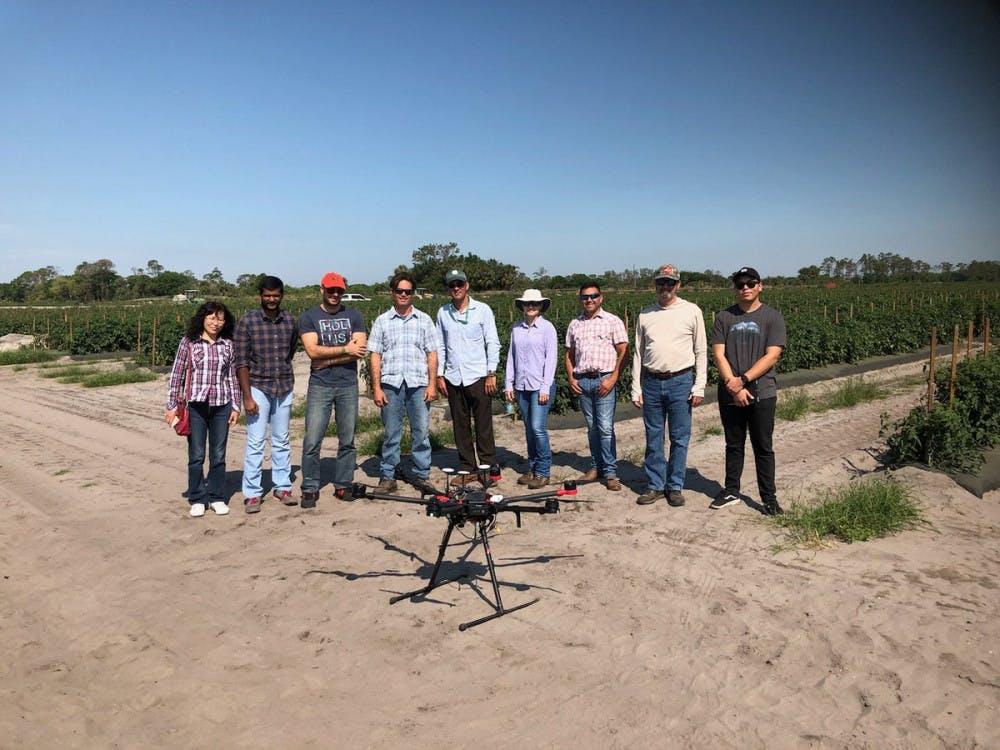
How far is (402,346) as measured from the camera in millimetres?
5625

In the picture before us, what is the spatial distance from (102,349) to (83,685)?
19836mm

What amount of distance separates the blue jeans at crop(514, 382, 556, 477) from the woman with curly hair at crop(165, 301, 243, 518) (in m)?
2.46

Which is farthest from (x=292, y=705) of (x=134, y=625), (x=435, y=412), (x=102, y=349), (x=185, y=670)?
(x=102, y=349)

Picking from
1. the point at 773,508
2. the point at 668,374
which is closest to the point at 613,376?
the point at 668,374

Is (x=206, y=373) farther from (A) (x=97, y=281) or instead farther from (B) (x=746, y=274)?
(A) (x=97, y=281)

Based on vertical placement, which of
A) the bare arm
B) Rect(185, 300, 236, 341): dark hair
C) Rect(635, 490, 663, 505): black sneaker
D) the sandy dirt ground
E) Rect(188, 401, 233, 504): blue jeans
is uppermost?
Rect(185, 300, 236, 341): dark hair

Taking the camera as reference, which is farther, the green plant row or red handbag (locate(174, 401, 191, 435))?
the green plant row

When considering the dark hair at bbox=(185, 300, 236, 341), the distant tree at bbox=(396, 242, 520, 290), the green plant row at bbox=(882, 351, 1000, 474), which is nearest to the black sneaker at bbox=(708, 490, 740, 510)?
the green plant row at bbox=(882, 351, 1000, 474)

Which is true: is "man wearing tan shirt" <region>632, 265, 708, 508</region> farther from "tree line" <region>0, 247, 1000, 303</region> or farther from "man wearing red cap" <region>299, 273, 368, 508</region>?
"tree line" <region>0, 247, 1000, 303</region>

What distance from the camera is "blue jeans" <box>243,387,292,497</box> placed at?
5391 mm

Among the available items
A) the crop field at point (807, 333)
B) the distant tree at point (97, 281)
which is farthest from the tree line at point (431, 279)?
the crop field at point (807, 333)

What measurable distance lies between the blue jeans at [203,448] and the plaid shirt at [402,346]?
1.33 m

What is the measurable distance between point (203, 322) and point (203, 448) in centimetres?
103

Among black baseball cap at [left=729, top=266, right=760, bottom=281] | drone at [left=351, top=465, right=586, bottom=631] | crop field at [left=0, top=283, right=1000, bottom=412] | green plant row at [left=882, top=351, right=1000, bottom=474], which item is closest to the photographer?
drone at [left=351, top=465, right=586, bottom=631]
